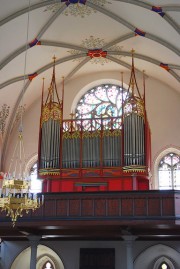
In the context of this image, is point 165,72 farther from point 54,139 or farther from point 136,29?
point 54,139

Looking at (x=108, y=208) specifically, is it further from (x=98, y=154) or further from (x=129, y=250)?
(x=98, y=154)

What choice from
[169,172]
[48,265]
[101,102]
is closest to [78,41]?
[101,102]

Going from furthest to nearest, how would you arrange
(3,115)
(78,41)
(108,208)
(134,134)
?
(3,115), (78,41), (134,134), (108,208)

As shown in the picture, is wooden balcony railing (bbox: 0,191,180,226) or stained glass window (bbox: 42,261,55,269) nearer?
wooden balcony railing (bbox: 0,191,180,226)

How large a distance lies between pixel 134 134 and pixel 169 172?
3408 mm

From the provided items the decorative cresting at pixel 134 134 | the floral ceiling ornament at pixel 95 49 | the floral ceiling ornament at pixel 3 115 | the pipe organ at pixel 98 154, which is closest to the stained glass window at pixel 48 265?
the pipe organ at pixel 98 154

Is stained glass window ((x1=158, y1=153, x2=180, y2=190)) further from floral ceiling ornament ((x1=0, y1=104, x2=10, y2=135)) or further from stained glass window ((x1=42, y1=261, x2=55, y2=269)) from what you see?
floral ceiling ornament ((x1=0, y1=104, x2=10, y2=135))

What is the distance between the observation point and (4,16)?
15234 mm

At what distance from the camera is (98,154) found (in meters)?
17.0

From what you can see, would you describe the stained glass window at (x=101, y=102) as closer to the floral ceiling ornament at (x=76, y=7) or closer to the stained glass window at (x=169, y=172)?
the stained glass window at (x=169, y=172)

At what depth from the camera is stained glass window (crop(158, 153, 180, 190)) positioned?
1883 centimetres

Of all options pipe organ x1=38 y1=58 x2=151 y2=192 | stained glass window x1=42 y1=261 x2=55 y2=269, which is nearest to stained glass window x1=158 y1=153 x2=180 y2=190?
pipe organ x1=38 y1=58 x2=151 y2=192

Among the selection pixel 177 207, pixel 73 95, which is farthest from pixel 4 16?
pixel 177 207

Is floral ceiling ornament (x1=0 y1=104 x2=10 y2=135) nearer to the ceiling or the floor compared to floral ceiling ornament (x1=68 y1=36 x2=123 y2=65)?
nearer to the floor
